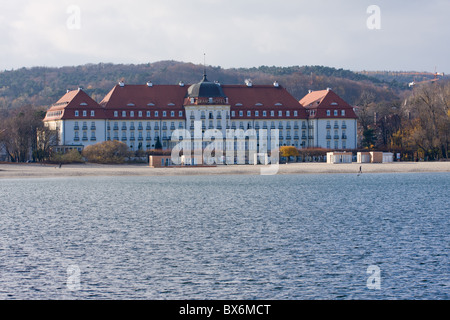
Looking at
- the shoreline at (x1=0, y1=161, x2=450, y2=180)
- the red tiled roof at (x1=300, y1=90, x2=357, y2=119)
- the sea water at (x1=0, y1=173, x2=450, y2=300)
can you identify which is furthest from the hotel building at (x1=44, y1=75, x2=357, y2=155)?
the sea water at (x1=0, y1=173, x2=450, y2=300)

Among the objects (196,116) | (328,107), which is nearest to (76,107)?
(196,116)

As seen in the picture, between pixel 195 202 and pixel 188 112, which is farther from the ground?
pixel 188 112

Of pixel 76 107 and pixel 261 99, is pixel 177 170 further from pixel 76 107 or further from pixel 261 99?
pixel 261 99

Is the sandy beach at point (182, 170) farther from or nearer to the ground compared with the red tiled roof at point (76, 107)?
nearer to the ground

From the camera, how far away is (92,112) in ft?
418

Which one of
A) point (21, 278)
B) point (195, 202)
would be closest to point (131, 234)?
point (21, 278)

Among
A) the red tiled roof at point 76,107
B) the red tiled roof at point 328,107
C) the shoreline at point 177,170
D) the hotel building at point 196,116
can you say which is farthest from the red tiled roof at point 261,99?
the shoreline at point 177,170

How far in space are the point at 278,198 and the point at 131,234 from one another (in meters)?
26.0

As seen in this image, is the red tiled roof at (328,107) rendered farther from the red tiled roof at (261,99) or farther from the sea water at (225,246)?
the sea water at (225,246)

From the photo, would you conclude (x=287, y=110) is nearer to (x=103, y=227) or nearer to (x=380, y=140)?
(x=380, y=140)

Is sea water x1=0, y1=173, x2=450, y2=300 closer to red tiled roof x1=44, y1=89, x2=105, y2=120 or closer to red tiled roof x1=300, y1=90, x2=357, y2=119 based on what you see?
red tiled roof x1=44, y1=89, x2=105, y2=120

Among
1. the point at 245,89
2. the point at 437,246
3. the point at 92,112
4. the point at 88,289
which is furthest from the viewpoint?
the point at 245,89

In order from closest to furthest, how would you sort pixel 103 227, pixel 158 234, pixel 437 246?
pixel 437 246 → pixel 158 234 → pixel 103 227
